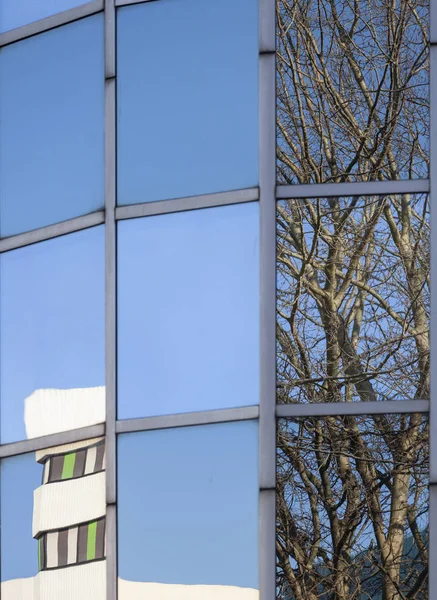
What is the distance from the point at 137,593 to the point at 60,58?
448cm

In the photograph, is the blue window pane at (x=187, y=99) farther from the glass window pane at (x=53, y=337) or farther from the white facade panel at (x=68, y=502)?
the white facade panel at (x=68, y=502)

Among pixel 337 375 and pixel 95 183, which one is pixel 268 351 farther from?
pixel 95 183

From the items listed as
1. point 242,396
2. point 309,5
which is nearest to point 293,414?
point 242,396

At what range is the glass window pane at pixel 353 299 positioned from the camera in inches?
348

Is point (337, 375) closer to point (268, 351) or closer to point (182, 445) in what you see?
point (268, 351)

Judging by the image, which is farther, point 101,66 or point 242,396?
point 101,66

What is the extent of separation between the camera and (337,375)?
887 cm

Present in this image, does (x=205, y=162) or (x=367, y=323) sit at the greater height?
(x=205, y=162)

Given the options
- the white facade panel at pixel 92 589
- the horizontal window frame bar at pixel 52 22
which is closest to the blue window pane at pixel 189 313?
the white facade panel at pixel 92 589

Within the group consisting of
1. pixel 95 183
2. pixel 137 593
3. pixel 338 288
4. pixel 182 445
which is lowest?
pixel 137 593

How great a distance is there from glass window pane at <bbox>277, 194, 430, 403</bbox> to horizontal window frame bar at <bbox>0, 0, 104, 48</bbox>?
2405 mm

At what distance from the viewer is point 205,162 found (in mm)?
9234

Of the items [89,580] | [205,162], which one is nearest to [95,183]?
[205,162]

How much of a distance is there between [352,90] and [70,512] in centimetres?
404
